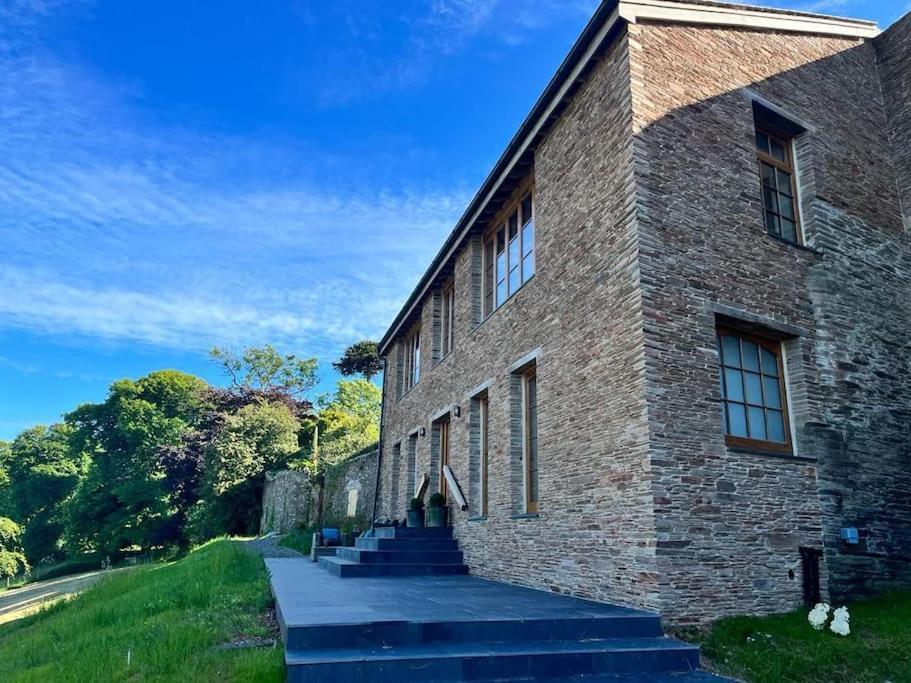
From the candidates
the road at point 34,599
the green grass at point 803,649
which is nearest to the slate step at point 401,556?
the green grass at point 803,649

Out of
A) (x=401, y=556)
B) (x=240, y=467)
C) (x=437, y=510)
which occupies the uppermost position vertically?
(x=240, y=467)

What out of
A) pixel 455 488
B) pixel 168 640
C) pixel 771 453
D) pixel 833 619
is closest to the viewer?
pixel 168 640

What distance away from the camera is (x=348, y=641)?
4098 mm

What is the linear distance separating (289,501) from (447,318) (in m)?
12.8

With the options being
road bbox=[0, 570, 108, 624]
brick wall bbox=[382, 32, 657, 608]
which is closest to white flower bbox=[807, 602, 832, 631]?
brick wall bbox=[382, 32, 657, 608]

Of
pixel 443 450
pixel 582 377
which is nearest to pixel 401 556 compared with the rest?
pixel 443 450

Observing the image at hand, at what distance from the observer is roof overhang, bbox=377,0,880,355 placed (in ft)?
21.8

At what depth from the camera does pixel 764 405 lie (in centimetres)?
645

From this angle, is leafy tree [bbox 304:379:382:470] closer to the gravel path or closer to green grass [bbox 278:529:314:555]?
green grass [bbox 278:529:314:555]

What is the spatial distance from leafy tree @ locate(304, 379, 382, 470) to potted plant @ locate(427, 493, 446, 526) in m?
10.6

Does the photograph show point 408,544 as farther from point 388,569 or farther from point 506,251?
point 506,251

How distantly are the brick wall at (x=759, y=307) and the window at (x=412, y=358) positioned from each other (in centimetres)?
884

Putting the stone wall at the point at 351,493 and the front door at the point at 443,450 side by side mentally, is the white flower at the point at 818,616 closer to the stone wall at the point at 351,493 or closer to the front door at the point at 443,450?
the front door at the point at 443,450

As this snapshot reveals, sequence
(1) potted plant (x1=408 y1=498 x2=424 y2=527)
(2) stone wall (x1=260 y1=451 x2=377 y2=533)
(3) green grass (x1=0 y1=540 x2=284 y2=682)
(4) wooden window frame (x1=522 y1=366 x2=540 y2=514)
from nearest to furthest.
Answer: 1. (3) green grass (x1=0 y1=540 x2=284 y2=682)
2. (4) wooden window frame (x1=522 y1=366 x2=540 y2=514)
3. (1) potted plant (x1=408 y1=498 x2=424 y2=527)
4. (2) stone wall (x1=260 y1=451 x2=377 y2=533)
